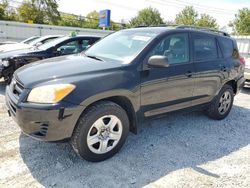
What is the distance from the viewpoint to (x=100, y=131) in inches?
120

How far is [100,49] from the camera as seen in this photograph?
13.1ft

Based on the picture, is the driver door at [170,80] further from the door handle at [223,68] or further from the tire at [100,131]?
the door handle at [223,68]

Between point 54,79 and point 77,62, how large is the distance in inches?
25.6

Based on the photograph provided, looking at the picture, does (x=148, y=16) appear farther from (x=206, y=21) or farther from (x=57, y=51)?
(x=57, y=51)

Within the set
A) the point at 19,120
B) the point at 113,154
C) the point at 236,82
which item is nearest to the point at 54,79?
the point at 19,120

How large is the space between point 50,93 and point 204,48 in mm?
2868

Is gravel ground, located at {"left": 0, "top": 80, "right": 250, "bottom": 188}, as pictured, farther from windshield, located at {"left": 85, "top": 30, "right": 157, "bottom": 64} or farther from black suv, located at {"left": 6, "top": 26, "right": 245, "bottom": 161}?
windshield, located at {"left": 85, "top": 30, "right": 157, "bottom": 64}

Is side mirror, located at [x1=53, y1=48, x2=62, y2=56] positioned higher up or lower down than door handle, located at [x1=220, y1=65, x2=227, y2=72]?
higher up

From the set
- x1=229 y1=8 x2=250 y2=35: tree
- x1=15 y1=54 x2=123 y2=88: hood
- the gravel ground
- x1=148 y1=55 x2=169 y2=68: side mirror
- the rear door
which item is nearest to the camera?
the gravel ground

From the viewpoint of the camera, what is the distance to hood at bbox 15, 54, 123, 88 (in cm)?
291

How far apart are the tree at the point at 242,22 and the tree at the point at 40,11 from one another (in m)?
29.5

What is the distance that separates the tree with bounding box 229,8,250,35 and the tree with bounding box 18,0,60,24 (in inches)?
1162

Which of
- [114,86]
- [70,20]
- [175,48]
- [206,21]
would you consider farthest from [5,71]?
[206,21]

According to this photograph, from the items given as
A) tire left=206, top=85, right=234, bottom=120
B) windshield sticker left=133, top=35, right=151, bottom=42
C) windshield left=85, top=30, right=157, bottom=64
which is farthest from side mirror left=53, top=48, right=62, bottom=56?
tire left=206, top=85, right=234, bottom=120
